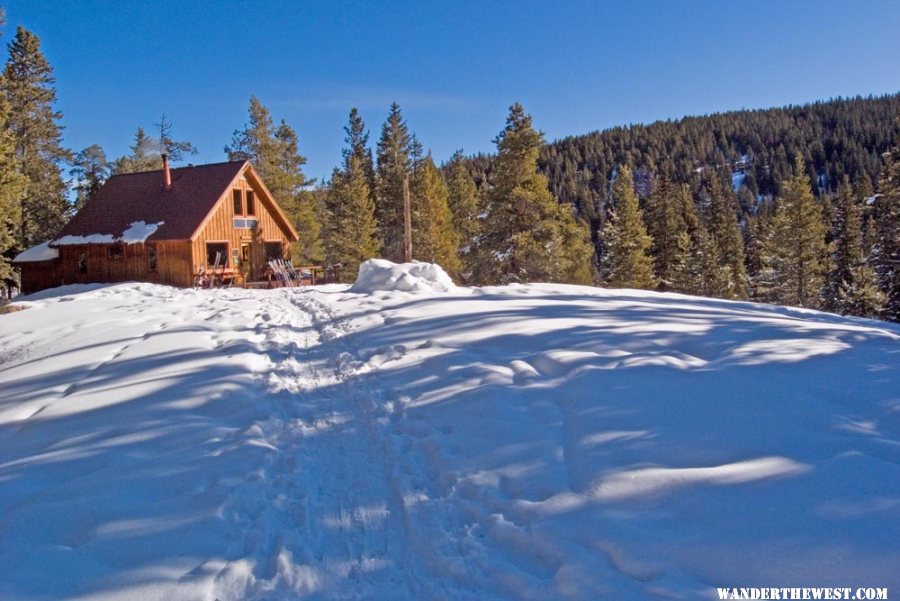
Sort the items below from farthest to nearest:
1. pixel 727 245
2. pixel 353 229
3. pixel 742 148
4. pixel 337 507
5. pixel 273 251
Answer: pixel 742 148 < pixel 727 245 < pixel 353 229 < pixel 273 251 < pixel 337 507

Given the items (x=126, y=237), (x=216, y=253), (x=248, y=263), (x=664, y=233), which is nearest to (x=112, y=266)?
(x=126, y=237)

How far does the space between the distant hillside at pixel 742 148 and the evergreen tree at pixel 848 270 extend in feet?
190

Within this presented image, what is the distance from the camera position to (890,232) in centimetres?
2303

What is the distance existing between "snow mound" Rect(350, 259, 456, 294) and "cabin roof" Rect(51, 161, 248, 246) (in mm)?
10724

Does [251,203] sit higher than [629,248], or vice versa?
[251,203]

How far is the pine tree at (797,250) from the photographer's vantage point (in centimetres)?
3356

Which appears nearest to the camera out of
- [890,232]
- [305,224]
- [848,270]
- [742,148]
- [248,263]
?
[890,232]

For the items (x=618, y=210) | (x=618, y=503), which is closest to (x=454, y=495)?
(x=618, y=503)

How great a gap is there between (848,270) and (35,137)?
54620mm

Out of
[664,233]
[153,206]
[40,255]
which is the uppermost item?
[153,206]

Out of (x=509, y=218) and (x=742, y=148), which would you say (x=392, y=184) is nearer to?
(x=509, y=218)

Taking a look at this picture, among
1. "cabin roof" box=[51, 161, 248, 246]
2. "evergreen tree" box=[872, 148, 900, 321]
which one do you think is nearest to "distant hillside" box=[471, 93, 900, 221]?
"evergreen tree" box=[872, 148, 900, 321]

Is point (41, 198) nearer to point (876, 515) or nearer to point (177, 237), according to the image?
point (177, 237)

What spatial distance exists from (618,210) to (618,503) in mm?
31602
